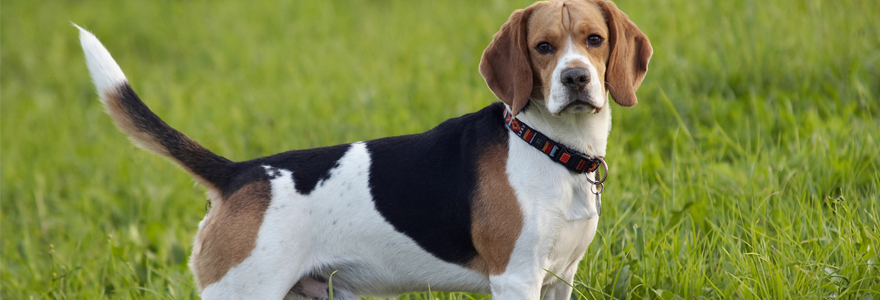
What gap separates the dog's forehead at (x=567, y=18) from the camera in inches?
116

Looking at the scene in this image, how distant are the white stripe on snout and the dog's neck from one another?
0.17 metres

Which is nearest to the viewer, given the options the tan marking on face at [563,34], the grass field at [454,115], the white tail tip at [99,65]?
the tan marking on face at [563,34]

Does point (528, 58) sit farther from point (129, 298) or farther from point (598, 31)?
point (129, 298)

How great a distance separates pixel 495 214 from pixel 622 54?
831 millimetres

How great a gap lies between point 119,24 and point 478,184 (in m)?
9.52

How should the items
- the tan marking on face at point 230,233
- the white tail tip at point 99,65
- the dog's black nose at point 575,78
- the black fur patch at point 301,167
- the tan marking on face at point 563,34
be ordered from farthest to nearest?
the white tail tip at point 99,65, the black fur patch at point 301,167, the tan marking on face at point 230,233, the tan marking on face at point 563,34, the dog's black nose at point 575,78

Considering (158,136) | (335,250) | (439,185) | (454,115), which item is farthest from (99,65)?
(454,115)

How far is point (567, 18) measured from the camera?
117 inches

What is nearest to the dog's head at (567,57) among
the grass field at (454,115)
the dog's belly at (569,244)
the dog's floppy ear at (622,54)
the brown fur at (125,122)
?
the dog's floppy ear at (622,54)

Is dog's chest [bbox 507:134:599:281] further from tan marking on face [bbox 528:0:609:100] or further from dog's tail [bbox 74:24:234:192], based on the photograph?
dog's tail [bbox 74:24:234:192]

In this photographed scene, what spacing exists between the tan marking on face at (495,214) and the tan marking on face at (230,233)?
2.90 ft

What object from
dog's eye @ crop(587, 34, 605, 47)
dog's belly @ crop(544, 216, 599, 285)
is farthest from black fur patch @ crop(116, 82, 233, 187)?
dog's eye @ crop(587, 34, 605, 47)

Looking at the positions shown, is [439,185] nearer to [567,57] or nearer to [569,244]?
[569,244]

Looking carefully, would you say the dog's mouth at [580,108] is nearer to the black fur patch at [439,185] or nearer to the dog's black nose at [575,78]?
the dog's black nose at [575,78]
